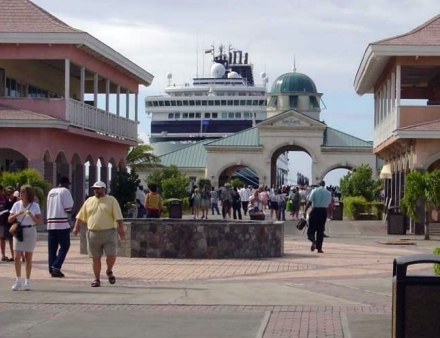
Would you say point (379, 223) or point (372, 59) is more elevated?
point (372, 59)

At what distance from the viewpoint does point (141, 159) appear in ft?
218

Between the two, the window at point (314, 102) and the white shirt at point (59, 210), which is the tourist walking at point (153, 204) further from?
the window at point (314, 102)

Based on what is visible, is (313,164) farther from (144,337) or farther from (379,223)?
(144,337)

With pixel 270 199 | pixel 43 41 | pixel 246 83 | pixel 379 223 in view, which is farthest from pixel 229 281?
pixel 246 83

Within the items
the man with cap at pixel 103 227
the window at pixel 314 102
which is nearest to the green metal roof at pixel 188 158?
the window at pixel 314 102

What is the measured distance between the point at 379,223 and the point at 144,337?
100 ft

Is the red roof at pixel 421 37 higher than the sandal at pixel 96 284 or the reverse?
higher

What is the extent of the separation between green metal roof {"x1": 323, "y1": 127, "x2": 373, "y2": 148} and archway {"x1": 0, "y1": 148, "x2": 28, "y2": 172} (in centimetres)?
4022

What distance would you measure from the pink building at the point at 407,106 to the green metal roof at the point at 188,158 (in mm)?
39927

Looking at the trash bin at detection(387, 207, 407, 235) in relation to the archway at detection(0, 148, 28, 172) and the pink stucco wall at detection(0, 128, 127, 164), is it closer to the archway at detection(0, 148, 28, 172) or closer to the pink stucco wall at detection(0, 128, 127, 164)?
the pink stucco wall at detection(0, 128, 127, 164)

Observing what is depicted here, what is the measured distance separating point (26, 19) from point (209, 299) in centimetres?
2286

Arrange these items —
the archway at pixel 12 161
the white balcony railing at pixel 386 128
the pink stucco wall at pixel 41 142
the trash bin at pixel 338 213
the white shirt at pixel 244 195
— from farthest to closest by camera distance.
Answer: the white shirt at pixel 244 195 → the trash bin at pixel 338 213 → the archway at pixel 12 161 → the white balcony railing at pixel 386 128 → the pink stucco wall at pixel 41 142

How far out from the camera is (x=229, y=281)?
1727 cm

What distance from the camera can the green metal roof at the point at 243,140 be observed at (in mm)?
76250
